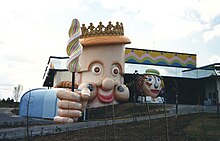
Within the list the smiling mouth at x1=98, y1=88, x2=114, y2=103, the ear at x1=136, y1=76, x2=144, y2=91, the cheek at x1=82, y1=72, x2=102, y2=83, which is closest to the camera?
the smiling mouth at x1=98, y1=88, x2=114, y2=103

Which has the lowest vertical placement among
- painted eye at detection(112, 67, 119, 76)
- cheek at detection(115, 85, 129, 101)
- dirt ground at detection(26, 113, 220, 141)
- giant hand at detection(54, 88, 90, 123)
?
dirt ground at detection(26, 113, 220, 141)

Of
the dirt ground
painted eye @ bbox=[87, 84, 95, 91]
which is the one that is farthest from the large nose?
the dirt ground

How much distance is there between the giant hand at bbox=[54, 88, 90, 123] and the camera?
19.4m

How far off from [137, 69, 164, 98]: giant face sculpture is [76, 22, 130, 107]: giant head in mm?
3413

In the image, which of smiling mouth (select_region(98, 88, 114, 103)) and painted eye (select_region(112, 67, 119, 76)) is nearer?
smiling mouth (select_region(98, 88, 114, 103))

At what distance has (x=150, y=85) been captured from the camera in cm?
2861

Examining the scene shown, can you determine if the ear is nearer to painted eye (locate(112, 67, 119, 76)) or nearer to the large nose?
painted eye (locate(112, 67, 119, 76))

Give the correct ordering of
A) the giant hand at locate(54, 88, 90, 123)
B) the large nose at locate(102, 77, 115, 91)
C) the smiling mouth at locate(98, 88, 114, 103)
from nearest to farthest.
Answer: the giant hand at locate(54, 88, 90, 123) < the large nose at locate(102, 77, 115, 91) < the smiling mouth at locate(98, 88, 114, 103)

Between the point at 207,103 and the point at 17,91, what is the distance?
44.4 m

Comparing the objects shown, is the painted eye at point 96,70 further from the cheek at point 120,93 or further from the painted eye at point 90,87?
the cheek at point 120,93

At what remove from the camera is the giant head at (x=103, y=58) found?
25.4 m

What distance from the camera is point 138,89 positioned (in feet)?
95.8

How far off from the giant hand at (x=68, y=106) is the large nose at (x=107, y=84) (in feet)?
13.3

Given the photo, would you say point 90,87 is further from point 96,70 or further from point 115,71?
point 115,71
